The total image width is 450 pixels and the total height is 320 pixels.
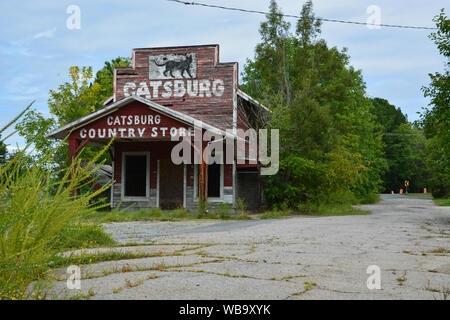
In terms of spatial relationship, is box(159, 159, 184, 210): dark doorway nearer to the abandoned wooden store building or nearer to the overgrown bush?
the abandoned wooden store building

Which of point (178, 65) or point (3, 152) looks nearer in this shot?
point (3, 152)

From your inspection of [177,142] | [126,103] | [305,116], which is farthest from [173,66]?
[305,116]

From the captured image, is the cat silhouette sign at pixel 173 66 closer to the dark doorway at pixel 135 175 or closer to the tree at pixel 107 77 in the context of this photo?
the dark doorway at pixel 135 175

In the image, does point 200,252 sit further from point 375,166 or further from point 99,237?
point 375,166

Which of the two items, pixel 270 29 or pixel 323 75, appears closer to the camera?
pixel 270 29

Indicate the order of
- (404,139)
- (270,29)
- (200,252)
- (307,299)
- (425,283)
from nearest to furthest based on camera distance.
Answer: (307,299) → (425,283) → (200,252) → (270,29) → (404,139)

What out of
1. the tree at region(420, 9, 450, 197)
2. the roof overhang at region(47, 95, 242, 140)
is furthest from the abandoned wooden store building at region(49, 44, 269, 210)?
the tree at region(420, 9, 450, 197)

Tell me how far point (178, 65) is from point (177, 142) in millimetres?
3669

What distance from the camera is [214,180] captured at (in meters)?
18.9

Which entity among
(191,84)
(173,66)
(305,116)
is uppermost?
(173,66)

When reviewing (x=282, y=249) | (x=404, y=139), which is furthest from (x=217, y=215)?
(x=404, y=139)

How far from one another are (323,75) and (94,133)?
51.2 ft

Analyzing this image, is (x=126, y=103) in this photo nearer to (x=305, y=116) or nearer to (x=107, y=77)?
(x=305, y=116)
